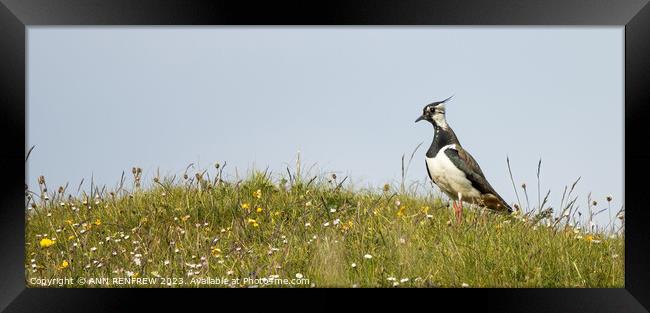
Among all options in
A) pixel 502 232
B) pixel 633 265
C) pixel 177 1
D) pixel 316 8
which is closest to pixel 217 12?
pixel 177 1

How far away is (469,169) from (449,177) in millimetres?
252

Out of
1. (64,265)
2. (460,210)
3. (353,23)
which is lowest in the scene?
(64,265)

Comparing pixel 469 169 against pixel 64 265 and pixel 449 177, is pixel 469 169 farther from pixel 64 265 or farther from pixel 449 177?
pixel 64 265

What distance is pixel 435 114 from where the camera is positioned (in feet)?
18.4

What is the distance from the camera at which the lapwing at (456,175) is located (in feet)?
20.5

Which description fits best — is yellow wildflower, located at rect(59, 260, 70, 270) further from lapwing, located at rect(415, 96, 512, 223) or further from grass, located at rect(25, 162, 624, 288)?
lapwing, located at rect(415, 96, 512, 223)

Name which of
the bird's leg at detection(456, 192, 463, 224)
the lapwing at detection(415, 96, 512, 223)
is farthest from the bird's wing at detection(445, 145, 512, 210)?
the bird's leg at detection(456, 192, 463, 224)

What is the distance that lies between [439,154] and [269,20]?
97.0 inches

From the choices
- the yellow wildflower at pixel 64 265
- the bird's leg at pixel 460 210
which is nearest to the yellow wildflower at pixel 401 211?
the bird's leg at pixel 460 210

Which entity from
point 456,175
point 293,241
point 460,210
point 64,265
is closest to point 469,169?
point 456,175

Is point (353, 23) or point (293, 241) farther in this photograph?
point (293, 241)

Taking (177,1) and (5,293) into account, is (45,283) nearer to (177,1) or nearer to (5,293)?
(5,293)

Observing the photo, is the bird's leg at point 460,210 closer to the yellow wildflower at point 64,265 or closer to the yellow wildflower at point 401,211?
the yellow wildflower at point 401,211

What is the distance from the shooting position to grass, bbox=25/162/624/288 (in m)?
4.90
